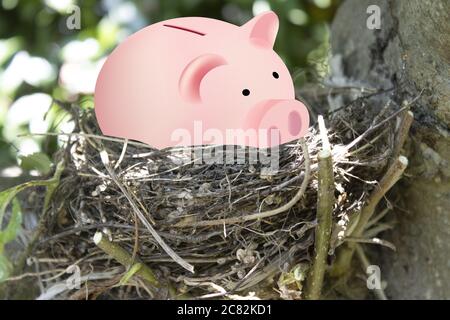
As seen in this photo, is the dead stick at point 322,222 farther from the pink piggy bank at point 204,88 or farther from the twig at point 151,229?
the twig at point 151,229

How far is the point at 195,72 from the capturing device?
1.05 meters

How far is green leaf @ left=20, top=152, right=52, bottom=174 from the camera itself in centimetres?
136

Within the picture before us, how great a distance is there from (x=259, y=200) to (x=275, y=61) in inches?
9.2

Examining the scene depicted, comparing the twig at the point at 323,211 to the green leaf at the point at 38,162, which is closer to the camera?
the twig at the point at 323,211

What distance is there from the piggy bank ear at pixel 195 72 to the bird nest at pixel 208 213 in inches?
7.6

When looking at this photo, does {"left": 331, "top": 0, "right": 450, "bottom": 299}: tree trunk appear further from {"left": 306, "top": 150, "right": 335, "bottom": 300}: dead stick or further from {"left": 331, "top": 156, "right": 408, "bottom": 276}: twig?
{"left": 306, "top": 150, "right": 335, "bottom": 300}: dead stick

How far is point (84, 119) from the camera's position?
1424 millimetres

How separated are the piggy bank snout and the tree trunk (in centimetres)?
28

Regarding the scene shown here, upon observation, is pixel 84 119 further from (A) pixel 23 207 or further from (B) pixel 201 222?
(B) pixel 201 222

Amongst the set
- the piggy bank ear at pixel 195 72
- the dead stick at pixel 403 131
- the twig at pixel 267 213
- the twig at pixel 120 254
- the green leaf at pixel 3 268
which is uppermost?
the piggy bank ear at pixel 195 72

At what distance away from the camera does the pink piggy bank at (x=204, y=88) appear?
1.05 m

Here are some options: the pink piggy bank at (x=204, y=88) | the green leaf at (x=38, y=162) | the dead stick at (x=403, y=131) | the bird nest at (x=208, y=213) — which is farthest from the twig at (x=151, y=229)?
the dead stick at (x=403, y=131)

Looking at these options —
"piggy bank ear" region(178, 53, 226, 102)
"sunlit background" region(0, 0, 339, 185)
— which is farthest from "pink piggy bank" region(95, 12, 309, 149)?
"sunlit background" region(0, 0, 339, 185)

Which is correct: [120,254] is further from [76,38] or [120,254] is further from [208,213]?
[76,38]
